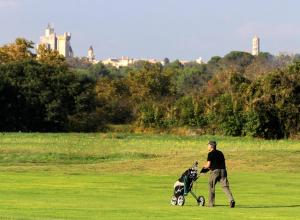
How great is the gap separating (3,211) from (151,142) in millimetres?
52929

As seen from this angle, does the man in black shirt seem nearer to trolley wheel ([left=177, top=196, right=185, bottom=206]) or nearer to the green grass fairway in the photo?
the green grass fairway

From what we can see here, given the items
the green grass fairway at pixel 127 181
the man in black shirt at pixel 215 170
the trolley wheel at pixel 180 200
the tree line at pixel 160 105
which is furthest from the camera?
the tree line at pixel 160 105

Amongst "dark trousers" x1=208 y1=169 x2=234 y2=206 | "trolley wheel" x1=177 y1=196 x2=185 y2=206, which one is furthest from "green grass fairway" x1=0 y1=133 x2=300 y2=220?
"dark trousers" x1=208 y1=169 x2=234 y2=206

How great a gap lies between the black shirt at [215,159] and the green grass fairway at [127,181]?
1.22 metres

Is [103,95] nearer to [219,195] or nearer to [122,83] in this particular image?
[122,83]

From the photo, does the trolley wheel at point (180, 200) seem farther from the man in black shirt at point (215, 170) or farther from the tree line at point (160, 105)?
the tree line at point (160, 105)

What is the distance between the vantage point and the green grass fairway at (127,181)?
24.6 metres

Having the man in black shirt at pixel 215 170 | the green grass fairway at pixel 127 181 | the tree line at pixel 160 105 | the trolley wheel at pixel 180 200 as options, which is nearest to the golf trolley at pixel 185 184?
the trolley wheel at pixel 180 200

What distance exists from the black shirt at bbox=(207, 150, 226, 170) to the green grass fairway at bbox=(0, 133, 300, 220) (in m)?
1.22

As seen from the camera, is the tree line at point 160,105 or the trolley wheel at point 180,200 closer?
the trolley wheel at point 180,200

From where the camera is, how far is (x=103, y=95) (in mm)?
117188

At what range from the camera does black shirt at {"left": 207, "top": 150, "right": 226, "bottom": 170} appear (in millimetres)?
26797

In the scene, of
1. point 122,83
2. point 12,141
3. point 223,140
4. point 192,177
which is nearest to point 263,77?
point 223,140

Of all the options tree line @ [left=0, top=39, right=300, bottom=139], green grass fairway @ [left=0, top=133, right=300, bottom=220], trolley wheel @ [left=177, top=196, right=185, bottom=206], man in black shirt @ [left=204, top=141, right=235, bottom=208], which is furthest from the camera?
tree line @ [left=0, top=39, right=300, bottom=139]
